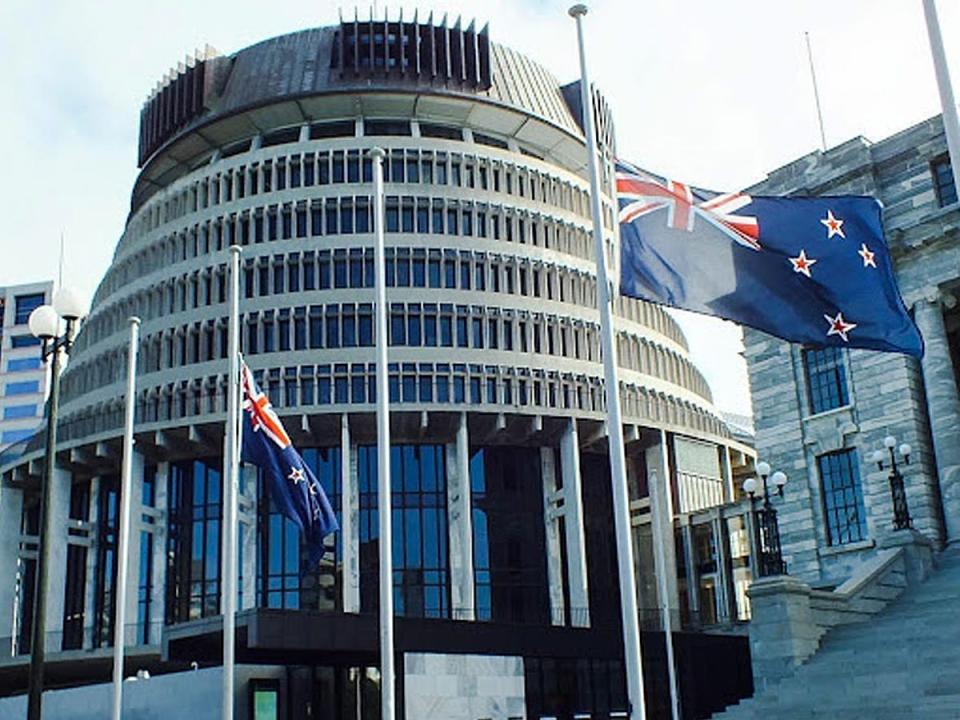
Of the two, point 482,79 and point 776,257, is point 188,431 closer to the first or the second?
point 482,79

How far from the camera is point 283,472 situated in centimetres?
2736

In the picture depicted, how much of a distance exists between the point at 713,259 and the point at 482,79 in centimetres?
5544

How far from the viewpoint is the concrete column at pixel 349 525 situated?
61.6 m

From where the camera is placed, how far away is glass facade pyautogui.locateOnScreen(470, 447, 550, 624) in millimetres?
65000

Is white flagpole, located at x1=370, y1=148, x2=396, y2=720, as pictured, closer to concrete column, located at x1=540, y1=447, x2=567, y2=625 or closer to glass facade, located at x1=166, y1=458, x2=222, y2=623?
concrete column, located at x1=540, y1=447, x2=567, y2=625

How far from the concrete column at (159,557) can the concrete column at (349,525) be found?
1048 centimetres

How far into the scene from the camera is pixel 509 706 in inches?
1457

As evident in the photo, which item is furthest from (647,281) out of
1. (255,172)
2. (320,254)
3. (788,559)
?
(255,172)

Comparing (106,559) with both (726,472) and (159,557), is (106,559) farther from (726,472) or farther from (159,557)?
(726,472)

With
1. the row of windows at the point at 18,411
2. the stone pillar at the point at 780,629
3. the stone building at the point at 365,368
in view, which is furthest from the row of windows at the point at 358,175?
the row of windows at the point at 18,411

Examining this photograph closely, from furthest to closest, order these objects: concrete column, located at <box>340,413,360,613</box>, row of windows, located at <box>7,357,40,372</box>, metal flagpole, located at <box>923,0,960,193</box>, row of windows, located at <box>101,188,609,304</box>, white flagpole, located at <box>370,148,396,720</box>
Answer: row of windows, located at <box>7,357,40,372</box> → row of windows, located at <box>101,188,609,304</box> → concrete column, located at <box>340,413,360,613</box> → white flagpole, located at <box>370,148,396,720</box> → metal flagpole, located at <box>923,0,960,193</box>

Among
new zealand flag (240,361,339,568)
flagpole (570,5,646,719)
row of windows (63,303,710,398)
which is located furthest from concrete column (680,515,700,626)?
flagpole (570,5,646,719)

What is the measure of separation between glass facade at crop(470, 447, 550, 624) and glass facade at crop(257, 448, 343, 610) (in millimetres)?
7627

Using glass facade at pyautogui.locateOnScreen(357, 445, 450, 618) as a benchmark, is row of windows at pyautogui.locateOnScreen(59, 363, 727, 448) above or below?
above
